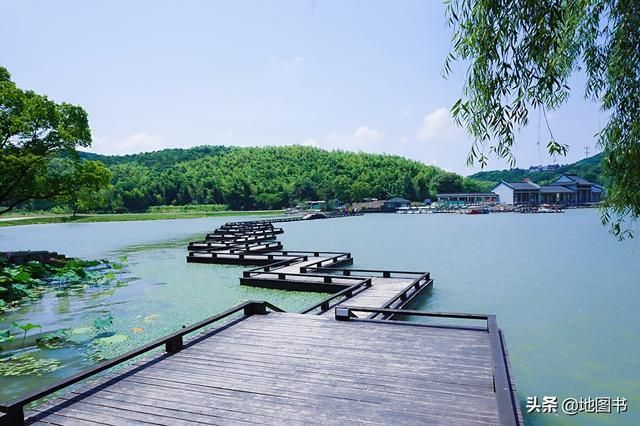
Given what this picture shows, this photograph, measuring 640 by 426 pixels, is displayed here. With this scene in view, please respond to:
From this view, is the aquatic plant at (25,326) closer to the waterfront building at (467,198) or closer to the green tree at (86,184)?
the green tree at (86,184)

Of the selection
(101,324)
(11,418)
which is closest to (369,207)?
(101,324)

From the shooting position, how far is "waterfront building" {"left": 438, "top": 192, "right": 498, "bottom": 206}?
8056 centimetres

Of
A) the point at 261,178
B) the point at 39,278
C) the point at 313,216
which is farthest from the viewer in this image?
the point at 261,178

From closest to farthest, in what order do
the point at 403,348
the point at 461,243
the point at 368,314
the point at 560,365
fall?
the point at 403,348, the point at 560,365, the point at 368,314, the point at 461,243

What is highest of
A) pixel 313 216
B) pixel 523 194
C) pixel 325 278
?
pixel 523 194

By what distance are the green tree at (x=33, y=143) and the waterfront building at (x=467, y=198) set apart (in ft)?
239

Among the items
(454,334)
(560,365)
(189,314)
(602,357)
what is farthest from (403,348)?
(189,314)

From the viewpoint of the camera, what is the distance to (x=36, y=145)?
49.1 feet

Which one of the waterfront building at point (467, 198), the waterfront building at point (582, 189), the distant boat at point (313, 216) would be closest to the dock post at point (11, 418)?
the distant boat at point (313, 216)

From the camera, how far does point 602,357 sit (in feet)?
21.5

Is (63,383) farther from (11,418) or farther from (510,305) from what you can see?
(510,305)

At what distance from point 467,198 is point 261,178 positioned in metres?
46.1

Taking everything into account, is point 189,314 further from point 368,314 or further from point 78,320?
point 368,314

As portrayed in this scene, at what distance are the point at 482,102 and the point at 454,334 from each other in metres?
2.75
